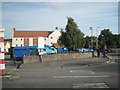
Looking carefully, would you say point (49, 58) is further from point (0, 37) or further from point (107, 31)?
point (107, 31)

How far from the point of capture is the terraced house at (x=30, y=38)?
69006 mm

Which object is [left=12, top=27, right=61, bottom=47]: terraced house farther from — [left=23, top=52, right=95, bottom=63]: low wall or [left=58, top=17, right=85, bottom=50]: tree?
[left=23, top=52, right=95, bottom=63]: low wall

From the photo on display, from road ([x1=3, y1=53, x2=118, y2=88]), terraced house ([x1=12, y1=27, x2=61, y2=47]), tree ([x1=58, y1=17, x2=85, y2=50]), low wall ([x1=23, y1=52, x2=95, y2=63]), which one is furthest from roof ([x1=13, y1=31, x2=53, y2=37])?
road ([x1=3, y1=53, x2=118, y2=88])

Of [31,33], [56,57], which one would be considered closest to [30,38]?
[31,33]

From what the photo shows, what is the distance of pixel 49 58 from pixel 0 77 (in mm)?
10918

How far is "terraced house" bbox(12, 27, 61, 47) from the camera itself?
69.0 metres

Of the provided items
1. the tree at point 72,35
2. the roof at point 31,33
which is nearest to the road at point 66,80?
the tree at point 72,35

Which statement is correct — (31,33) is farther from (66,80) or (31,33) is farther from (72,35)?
(66,80)

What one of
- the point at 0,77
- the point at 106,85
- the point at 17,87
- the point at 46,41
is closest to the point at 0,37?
the point at 0,77

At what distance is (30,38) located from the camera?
69062 millimetres

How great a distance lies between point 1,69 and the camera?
25.0 ft

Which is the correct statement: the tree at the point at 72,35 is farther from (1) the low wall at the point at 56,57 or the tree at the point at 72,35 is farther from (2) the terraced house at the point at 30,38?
(2) the terraced house at the point at 30,38

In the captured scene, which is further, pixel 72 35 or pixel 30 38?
pixel 30 38

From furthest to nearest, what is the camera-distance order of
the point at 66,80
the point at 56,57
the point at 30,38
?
the point at 30,38 → the point at 56,57 → the point at 66,80
